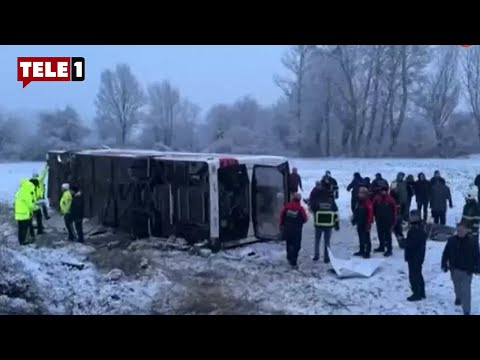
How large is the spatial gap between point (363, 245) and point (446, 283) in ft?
5.88

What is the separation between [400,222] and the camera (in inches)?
431

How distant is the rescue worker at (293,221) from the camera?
30.3 feet

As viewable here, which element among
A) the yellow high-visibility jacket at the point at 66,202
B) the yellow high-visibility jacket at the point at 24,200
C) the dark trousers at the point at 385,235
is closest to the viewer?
the dark trousers at the point at 385,235

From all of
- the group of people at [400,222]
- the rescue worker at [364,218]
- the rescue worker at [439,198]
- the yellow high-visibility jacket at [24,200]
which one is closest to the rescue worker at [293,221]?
the group of people at [400,222]

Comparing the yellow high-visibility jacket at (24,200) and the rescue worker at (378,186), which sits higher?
the rescue worker at (378,186)

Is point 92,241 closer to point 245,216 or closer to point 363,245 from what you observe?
point 245,216

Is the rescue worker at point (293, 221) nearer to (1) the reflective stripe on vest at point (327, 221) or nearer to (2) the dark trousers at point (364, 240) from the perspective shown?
(1) the reflective stripe on vest at point (327, 221)

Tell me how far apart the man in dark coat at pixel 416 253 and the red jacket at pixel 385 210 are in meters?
1.80

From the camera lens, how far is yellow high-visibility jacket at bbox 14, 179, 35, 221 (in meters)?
10.6

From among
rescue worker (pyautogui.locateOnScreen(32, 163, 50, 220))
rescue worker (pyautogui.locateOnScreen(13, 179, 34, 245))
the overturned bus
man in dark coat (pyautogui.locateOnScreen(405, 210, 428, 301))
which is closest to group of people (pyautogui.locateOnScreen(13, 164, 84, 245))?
rescue worker (pyautogui.locateOnScreen(13, 179, 34, 245))

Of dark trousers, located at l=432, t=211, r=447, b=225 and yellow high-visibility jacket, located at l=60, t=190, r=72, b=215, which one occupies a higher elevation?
yellow high-visibility jacket, located at l=60, t=190, r=72, b=215

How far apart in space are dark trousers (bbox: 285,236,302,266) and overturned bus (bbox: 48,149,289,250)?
4.35ft

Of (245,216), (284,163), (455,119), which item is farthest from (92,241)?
(455,119)

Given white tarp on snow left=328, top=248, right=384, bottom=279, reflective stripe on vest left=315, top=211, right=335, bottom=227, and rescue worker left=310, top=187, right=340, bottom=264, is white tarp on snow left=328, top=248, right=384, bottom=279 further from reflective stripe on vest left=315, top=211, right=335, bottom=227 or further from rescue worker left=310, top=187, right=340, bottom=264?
reflective stripe on vest left=315, top=211, right=335, bottom=227
